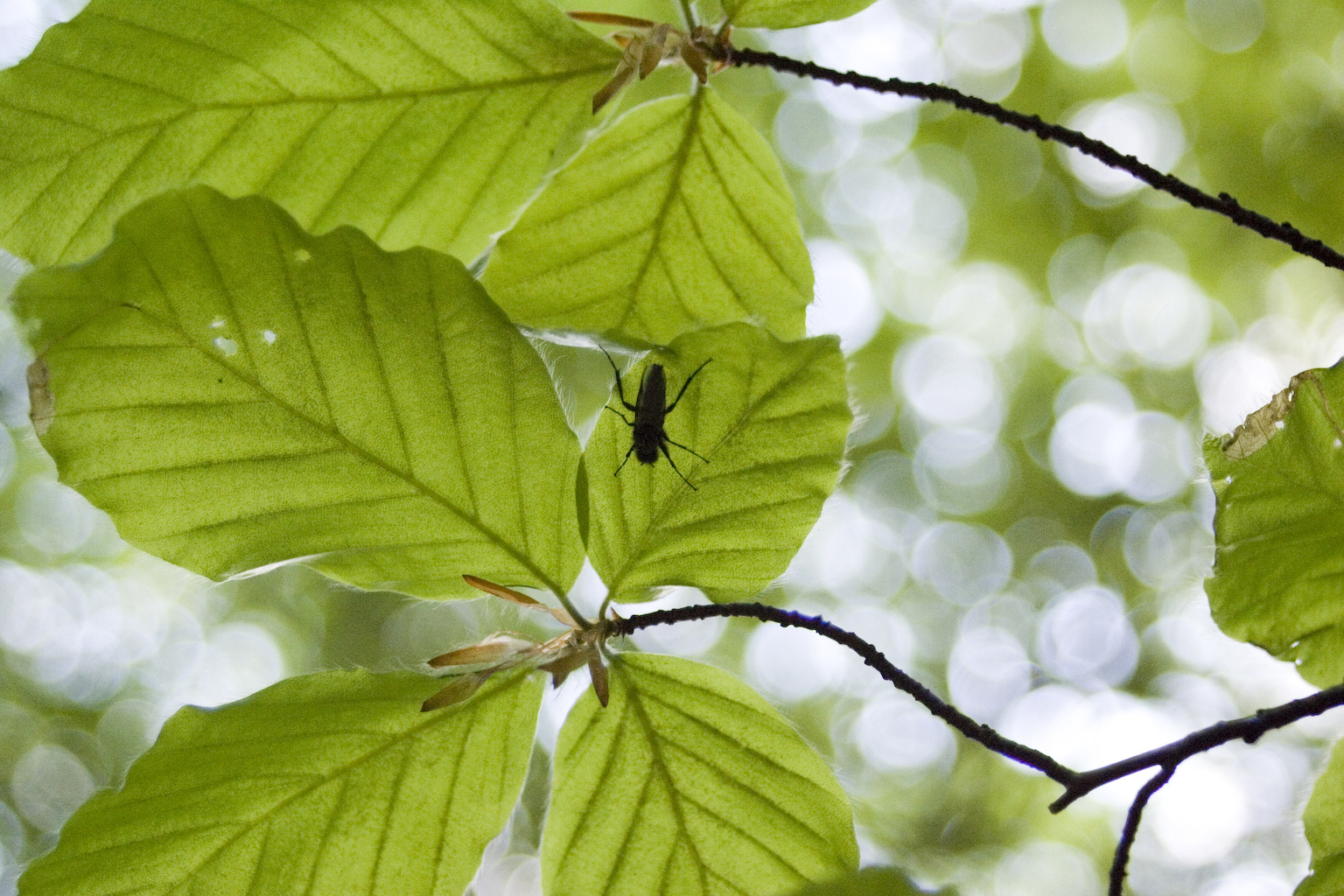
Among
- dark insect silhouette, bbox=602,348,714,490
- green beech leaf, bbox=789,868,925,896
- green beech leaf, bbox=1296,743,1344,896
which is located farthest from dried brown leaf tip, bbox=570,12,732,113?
green beech leaf, bbox=1296,743,1344,896

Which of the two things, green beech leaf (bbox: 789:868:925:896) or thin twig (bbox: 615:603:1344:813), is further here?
green beech leaf (bbox: 789:868:925:896)

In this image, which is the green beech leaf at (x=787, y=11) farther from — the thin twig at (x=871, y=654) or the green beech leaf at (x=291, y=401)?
the thin twig at (x=871, y=654)

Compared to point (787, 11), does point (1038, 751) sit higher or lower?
lower

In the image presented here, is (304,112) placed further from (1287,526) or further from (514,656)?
(1287,526)

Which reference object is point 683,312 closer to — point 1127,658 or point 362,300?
point 362,300

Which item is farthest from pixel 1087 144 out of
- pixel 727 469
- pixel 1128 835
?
pixel 1128 835

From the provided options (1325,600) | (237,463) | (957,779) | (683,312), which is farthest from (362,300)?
(957,779)

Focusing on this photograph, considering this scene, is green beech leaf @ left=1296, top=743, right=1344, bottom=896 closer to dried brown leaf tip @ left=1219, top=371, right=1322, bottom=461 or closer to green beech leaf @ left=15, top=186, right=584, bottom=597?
dried brown leaf tip @ left=1219, top=371, right=1322, bottom=461
